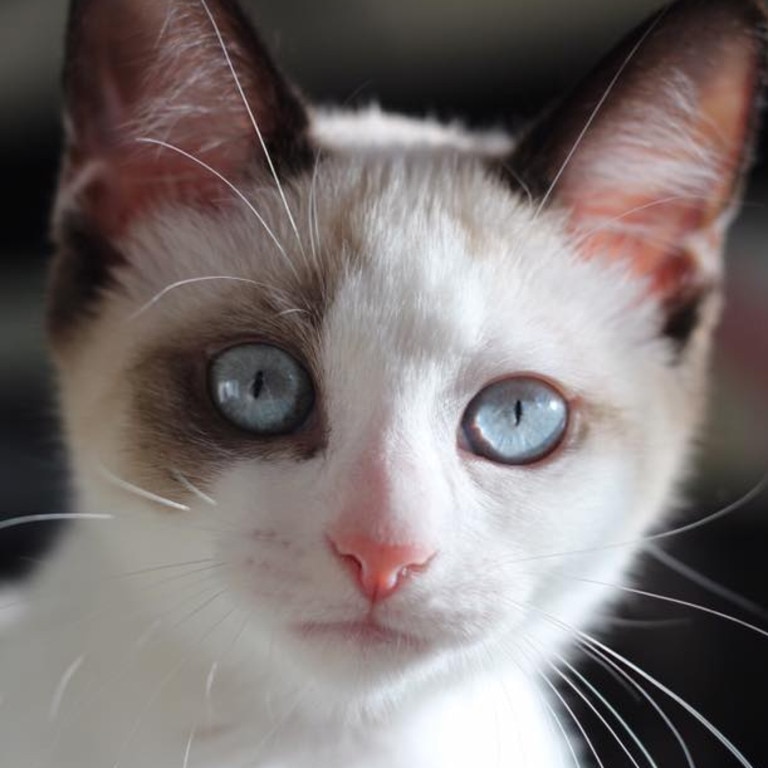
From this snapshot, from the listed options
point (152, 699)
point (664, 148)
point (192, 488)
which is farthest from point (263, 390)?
point (664, 148)

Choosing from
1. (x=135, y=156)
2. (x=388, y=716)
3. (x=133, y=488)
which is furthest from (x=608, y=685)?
(x=135, y=156)

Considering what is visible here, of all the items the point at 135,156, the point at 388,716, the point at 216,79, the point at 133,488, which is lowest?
the point at 388,716

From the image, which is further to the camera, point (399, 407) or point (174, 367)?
point (174, 367)

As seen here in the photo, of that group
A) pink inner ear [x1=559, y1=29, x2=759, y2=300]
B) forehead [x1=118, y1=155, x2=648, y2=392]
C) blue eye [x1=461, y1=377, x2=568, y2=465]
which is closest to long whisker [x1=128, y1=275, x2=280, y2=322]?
forehead [x1=118, y1=155, x2=648, y2=392]

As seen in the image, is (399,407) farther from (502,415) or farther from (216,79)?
(216,79)

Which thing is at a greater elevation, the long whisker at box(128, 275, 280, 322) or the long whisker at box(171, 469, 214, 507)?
the long whisker at box(128, 275, 280, 322)

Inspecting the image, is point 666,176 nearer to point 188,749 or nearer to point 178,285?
point 178,285

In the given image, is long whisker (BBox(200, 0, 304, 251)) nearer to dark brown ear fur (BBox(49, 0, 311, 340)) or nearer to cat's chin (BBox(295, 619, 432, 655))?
dark brown ear fur (BBox(49, 0, 311, 340))
